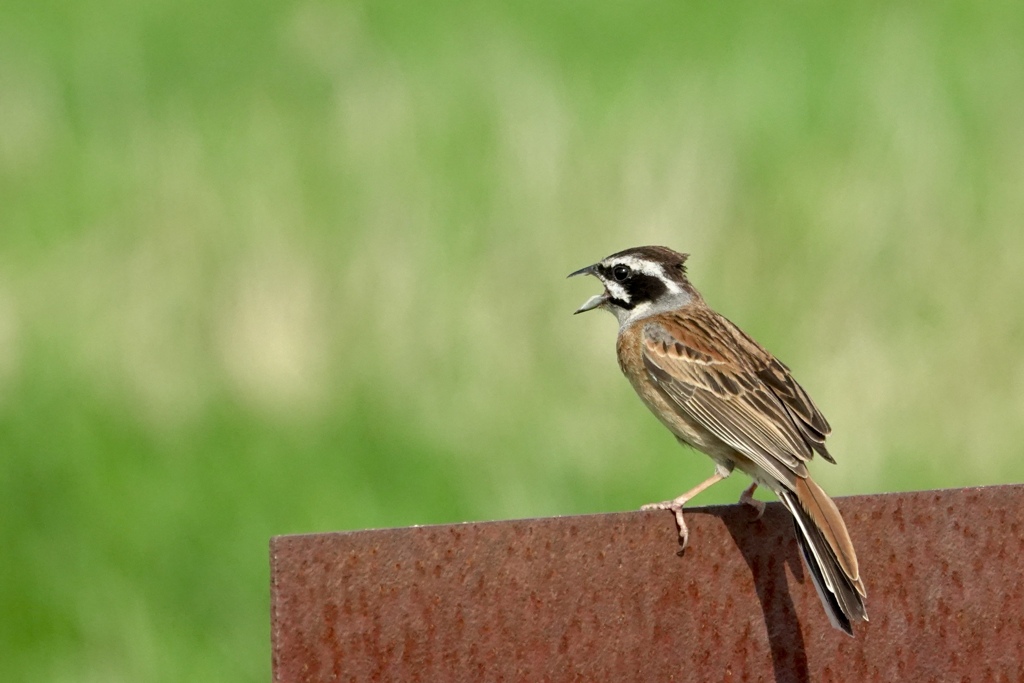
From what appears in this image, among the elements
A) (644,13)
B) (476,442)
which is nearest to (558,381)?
(476,442)

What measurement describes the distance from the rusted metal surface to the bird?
0.79 ft

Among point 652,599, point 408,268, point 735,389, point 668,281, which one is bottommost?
point 652,599

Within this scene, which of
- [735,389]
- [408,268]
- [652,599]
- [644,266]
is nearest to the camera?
[652,599]

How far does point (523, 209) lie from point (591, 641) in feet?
19.7

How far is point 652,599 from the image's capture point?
15.9 feet

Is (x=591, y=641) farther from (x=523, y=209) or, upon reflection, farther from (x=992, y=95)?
(x=992, y=95)

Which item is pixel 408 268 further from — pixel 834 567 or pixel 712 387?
pixel 834 567

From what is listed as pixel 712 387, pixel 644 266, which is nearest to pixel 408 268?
pixel 644 266

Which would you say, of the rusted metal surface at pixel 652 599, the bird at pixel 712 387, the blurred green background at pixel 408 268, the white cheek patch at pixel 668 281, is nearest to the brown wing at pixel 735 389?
the bird at pixel 712 387

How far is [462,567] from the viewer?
456 cm

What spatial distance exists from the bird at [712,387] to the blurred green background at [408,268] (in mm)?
1756

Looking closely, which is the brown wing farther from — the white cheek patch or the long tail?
the long tail

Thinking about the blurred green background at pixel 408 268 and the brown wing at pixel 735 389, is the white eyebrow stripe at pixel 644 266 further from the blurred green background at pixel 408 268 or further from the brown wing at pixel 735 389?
the blurred green background at pixel 408 268

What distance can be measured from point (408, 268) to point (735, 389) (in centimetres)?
378
